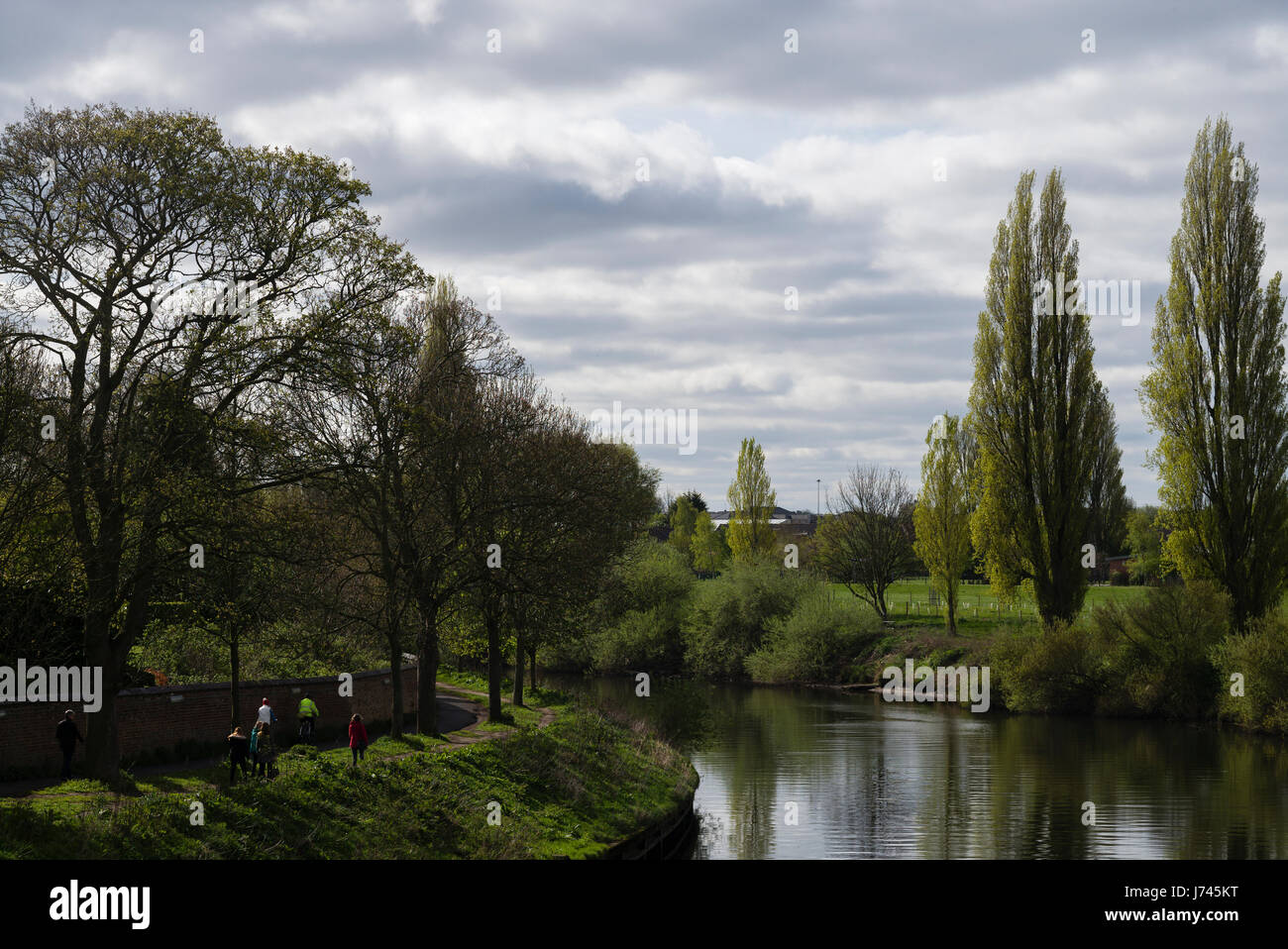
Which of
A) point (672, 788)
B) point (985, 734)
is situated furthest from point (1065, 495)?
point (672, 788)

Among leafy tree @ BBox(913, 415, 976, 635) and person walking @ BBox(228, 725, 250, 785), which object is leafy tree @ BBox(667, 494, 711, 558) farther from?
person walking @ BBox(228, 725, 250, 785)

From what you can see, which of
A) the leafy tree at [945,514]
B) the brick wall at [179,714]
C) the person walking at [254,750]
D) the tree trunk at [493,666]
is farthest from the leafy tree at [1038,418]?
the person walking at [254,750]

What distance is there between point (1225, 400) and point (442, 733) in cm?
3367

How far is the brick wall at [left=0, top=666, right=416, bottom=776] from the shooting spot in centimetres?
2273

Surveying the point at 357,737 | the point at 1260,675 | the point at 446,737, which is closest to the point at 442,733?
the point at 446,737

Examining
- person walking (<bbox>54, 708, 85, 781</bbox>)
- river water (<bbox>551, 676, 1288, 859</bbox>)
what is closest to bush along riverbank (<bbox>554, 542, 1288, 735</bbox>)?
river water (<bbox>551, 676, 1288, 859</bbox>)

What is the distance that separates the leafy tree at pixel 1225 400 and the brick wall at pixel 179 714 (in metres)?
32.3

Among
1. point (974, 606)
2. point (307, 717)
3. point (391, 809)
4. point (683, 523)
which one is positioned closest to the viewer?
point (391, 809)

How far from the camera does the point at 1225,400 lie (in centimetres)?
4809

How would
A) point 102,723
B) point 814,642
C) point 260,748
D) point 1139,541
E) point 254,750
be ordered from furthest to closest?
point 1139,541, point 814,642, point 254,750, point 260,748, point 102,723

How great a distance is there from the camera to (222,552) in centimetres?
2159

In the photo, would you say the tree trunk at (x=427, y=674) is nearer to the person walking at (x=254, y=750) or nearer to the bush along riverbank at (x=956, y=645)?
the person walking at (x=254, y=750)

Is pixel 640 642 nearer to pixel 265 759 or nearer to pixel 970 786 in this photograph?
pixel 970 786
